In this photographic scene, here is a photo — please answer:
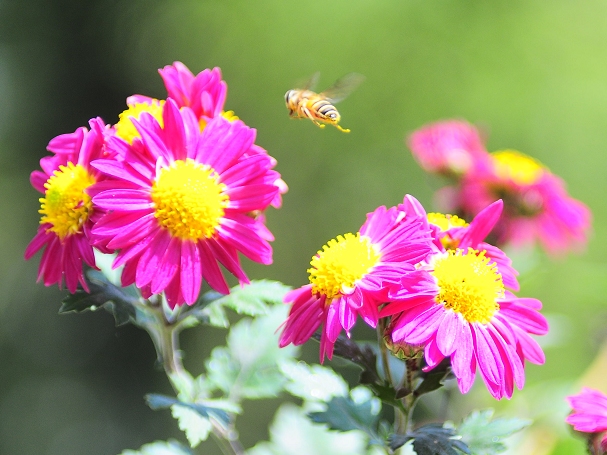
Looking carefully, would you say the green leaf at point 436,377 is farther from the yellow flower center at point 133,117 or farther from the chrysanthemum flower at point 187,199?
Result: the yellow flower center at point 133,117

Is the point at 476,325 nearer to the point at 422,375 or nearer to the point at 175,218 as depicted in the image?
the point at 422,375

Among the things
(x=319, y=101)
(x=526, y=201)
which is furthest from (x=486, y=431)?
(x=526, y=201)

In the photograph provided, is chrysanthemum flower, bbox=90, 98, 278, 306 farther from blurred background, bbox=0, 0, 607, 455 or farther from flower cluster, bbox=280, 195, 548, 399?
blurred background, bbox=0, 0, 607, 455

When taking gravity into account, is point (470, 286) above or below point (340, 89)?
below

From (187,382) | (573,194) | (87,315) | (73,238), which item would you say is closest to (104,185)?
(73,238)

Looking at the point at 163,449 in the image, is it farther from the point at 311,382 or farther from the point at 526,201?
the point at 526,201

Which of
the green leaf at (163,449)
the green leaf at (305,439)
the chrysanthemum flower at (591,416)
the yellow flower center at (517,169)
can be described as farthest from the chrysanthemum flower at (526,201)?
the green leaf at (163,449)

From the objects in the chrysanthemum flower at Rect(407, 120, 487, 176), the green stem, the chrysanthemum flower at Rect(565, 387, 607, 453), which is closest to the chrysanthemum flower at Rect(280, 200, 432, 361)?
the green stem
